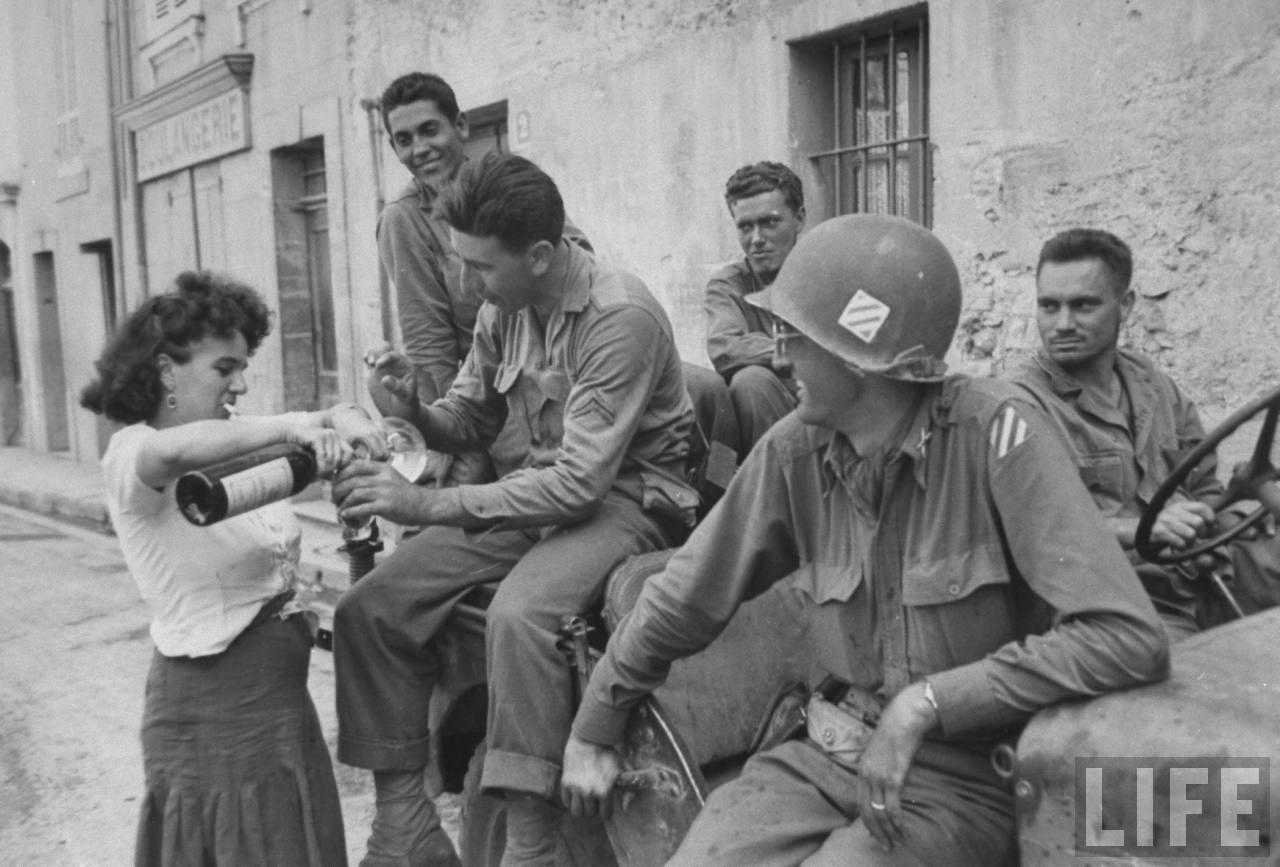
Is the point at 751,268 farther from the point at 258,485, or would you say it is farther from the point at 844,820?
the point at 844,820

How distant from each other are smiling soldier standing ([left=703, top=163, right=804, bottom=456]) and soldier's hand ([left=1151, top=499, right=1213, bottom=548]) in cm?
160


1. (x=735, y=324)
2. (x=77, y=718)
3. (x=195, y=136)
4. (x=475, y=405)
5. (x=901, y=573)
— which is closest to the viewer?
(x=901, y=573)

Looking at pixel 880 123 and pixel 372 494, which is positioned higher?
pixel 880 123

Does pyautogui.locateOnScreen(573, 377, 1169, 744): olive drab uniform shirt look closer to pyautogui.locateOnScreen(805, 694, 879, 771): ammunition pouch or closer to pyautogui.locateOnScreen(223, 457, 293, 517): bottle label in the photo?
pyautogui.locateOnScreen(805, 694, 879, 771): ammunition pouch

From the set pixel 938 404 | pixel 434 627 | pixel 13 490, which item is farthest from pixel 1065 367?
pixel 13 490

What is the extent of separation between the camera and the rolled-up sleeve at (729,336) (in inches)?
166

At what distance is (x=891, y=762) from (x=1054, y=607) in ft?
1.22

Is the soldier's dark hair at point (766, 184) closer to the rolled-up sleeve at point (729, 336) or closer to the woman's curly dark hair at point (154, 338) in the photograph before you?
the rolled-up sleeve at point (729, 336)

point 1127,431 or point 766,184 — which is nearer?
point 1127,431

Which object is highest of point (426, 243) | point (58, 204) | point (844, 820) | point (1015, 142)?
point (58, 204)

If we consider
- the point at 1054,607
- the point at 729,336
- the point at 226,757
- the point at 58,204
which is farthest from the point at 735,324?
the point at 58,204

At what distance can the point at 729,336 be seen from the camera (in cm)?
435

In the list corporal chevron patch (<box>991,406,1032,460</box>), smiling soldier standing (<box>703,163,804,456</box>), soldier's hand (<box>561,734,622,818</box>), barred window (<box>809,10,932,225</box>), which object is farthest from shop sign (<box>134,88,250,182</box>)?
corporal chevron patch (<box>991,406,1032,460</box>)

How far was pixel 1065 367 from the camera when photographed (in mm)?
3336
